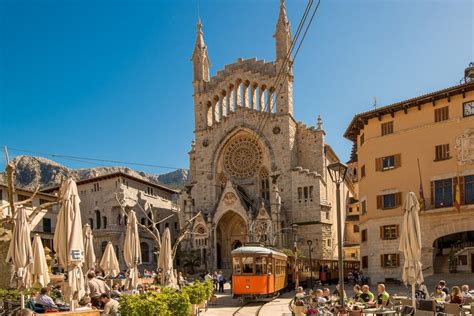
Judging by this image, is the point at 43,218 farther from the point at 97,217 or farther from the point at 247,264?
the point at 247,264

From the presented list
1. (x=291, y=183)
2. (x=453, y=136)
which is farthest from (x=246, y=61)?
(x=453, y=136)

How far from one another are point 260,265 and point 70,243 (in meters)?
14.4

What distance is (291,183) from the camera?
52156 mm

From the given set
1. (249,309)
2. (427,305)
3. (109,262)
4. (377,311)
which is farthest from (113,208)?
(427,305)

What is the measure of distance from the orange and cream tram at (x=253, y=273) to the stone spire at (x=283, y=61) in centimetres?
2996

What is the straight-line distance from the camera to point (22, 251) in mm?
14883

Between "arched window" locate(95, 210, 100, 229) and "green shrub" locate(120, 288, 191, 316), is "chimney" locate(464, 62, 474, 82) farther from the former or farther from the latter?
"arched window" locate(95, 210, 100, 229)

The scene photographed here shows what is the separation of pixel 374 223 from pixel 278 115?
22637mm

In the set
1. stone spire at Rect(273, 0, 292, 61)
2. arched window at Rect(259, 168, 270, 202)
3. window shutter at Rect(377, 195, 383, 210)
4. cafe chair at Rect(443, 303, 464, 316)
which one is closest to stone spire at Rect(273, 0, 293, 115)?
stone spire at Rect(273, 0, 292, 61)

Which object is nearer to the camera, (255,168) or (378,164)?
(378,164)

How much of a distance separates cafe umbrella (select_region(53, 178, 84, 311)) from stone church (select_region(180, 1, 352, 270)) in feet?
120

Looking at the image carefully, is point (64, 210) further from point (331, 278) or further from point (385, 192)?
point (331, 278)

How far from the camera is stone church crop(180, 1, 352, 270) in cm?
5059

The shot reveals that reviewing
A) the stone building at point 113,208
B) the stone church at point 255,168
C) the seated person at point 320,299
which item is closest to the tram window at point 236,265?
the seated person at point 320,299
